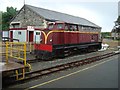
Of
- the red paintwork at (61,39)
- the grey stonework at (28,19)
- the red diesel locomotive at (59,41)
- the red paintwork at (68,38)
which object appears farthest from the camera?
the grey stonework at (28,19)

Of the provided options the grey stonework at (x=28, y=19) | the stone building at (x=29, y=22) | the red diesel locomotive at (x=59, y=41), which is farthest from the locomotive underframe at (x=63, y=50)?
the grey stonework at (x=28, y=19)

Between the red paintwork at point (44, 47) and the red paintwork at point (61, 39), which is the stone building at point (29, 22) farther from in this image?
the red paintwork at point (44, 47)

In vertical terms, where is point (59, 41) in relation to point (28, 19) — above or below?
below

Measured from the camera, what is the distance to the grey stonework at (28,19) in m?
38.8

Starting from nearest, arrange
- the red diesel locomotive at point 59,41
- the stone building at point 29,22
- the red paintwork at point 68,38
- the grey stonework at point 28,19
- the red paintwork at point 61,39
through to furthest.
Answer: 1. the red diesel locomotive at point 59,41
2. the red paintwork at point 61,39
3. the red paintwork at point 68,38
4. the stone building at point 29,22
5. the grey stonework at point 28,19

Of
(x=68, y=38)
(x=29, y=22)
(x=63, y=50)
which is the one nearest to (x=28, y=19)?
(x=29, y=22)

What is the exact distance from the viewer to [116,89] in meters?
8.70

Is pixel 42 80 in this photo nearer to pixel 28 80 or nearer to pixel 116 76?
pixel 28 80

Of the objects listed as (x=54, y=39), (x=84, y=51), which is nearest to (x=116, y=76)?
(x=54, y=39)

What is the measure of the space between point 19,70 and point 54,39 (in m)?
10.2

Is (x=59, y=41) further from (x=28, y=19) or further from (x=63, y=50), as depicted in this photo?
(x=28, y=19)

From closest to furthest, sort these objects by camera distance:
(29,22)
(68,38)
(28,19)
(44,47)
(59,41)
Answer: (44,47) < (59,41) < (68,38) < (29,22) < (28,19)

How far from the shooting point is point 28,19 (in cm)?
4188

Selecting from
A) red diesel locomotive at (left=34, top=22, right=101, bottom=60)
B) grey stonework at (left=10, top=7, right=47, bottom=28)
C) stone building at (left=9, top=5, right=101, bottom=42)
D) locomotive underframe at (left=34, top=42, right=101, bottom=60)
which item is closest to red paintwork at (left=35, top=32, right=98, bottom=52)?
red diesel locomotive at (left=34, top=22, right=101, bottom=60)
